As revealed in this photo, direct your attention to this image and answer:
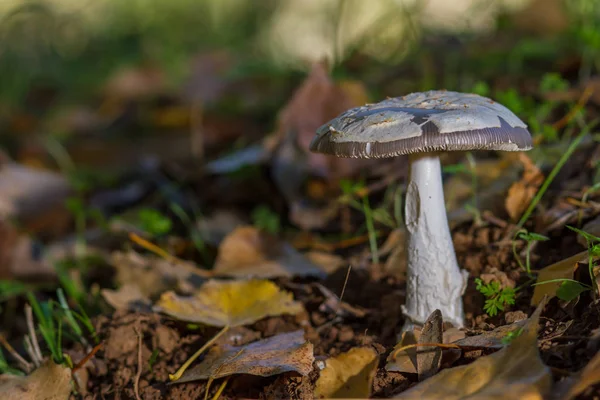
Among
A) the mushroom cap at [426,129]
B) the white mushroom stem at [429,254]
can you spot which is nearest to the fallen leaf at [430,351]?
the white mushroom stem at [429,254]

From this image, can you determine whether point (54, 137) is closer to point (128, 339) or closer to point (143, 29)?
point (143, 29)

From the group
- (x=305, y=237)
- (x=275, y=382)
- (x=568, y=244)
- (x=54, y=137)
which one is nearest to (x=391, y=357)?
(x=275, y=382)

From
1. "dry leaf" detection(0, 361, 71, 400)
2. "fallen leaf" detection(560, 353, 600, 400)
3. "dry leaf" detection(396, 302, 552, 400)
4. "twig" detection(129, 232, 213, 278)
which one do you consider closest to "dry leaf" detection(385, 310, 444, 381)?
"dry leaf" detection(396, 302, 552, 400)

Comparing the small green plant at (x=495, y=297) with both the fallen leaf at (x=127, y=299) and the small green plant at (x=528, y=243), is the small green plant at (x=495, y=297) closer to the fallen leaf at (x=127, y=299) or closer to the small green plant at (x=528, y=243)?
the small green plant at (x=528, y=243)

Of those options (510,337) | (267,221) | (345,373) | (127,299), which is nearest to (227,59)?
(267,221)

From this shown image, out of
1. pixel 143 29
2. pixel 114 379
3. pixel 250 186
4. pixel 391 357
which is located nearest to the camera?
pixel 391 357

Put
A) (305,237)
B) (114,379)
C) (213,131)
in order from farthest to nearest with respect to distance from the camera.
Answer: (213,131)
(305,237)
(114,379)

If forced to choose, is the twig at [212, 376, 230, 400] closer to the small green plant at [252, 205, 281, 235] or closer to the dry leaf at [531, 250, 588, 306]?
the dry leaf at [531, 250, 588, 306]

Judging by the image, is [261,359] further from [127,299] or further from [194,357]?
[127,299]
